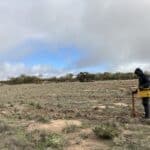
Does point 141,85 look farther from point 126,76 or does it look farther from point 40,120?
point 126,76

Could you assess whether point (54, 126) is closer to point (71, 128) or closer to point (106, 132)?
point (71, 128)

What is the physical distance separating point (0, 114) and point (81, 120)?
3193 mm

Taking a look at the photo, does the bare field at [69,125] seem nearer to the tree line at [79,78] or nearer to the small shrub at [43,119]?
the small shrub at [43,119]

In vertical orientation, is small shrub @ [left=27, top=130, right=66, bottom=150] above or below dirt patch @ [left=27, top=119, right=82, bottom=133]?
below

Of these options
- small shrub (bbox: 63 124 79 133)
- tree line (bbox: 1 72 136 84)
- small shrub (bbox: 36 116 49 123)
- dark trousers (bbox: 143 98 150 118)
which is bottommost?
small shrub (bbox: 63 124 79 133)

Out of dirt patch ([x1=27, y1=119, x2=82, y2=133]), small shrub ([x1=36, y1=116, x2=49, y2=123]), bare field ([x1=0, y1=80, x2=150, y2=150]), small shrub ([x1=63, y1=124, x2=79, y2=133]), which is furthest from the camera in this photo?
small shrub ([x1=36, y1=116, x2=49, y2=123])

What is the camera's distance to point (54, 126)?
56.7ft

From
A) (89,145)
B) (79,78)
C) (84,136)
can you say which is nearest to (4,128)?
(84,136)

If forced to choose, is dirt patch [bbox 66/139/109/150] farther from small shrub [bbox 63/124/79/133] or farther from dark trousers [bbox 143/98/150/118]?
dark trousers [bbox 143/98/150/118]

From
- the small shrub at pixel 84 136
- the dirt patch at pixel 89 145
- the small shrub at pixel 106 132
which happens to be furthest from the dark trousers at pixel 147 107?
the dirt patch at pixel 89 145

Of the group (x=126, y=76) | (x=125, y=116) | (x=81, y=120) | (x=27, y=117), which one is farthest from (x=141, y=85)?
(x=126, y=76)

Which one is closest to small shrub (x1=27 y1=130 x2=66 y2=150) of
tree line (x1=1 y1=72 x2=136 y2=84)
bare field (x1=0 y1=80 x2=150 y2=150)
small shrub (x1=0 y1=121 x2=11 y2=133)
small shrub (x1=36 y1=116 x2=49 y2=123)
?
bare field (x1=0 y1=80 x2=150 y2=150)

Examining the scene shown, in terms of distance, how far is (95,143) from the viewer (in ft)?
51.4

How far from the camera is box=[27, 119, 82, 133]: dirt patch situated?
55.6 feet
